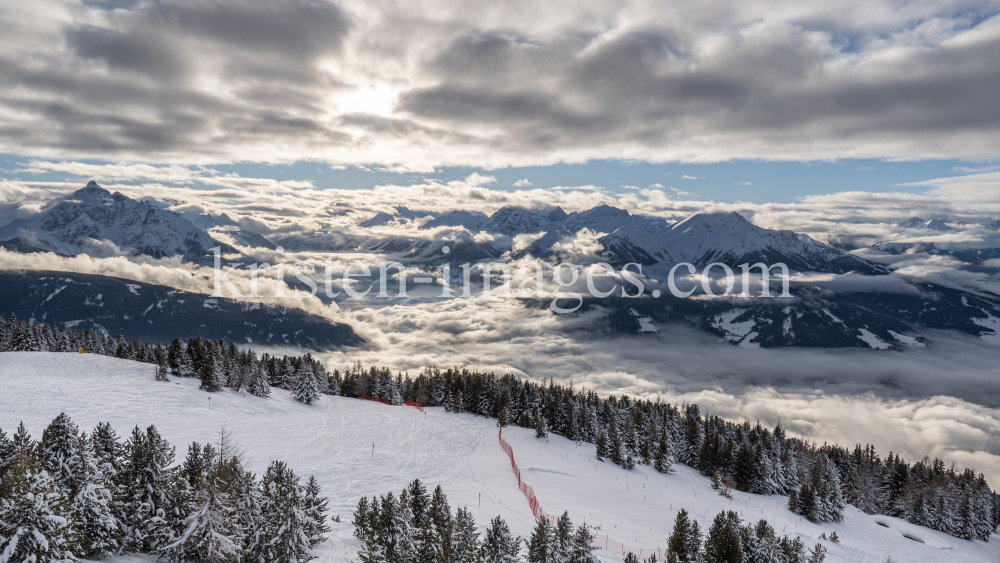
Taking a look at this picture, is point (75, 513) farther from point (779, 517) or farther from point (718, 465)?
point (718, 465)

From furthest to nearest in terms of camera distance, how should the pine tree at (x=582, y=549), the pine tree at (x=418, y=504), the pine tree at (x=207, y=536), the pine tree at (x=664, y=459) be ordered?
1. the pine tree at (x=664, y=459)
2. the pine tree at (x=418, y=504)
3. the pine tree at (x=582, y=549)
4. the pine tree at (x=207, y=536)

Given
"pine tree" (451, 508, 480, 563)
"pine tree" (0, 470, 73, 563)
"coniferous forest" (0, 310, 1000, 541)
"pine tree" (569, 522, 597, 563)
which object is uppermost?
"pine tree" (0, 470, 73, 563)

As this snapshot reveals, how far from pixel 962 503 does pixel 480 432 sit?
89152mm

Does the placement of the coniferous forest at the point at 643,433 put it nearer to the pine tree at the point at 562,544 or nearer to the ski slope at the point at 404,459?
the ski slope at the point at 404,459

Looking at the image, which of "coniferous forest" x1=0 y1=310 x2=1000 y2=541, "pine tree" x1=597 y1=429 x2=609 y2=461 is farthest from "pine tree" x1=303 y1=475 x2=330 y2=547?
"pine tree" x1=597 y1=429 x2=609 y2=461

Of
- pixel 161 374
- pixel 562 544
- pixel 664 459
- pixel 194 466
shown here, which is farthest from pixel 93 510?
pixel 664 459

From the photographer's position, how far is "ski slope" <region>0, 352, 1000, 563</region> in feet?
151

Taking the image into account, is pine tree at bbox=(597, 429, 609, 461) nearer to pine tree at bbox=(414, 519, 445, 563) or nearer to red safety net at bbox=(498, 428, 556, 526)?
red safety net at bbox=(498, 428, 556, 526)

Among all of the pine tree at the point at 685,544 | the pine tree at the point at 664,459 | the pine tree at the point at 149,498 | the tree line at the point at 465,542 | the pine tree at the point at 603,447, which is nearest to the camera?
the pine tree at the point at 149,498

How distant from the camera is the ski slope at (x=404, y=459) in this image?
46156 millimetres

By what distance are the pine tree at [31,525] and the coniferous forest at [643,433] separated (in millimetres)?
60845

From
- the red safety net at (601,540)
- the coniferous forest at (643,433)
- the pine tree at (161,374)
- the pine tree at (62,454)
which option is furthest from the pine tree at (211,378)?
the pine tree at (62,454)

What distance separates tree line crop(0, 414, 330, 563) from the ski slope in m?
5.69

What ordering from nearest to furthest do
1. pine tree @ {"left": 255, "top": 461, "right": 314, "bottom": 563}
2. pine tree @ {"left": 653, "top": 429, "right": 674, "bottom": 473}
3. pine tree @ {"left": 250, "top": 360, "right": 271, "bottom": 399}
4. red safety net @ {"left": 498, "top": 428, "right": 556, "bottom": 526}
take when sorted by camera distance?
pine tree @ {"left": 255, "top": 461, "right": 314, "bottom": 563}, red safety net @ {"left": 498, "top": 428, "right": 556, "bottom": 526}, pine tree @ {"left": 250, "top": 360, "right": 271, "bottom": 399}, pine tree @ {"left": 653, "top": 429, "right": 674, "bottom": 473}
